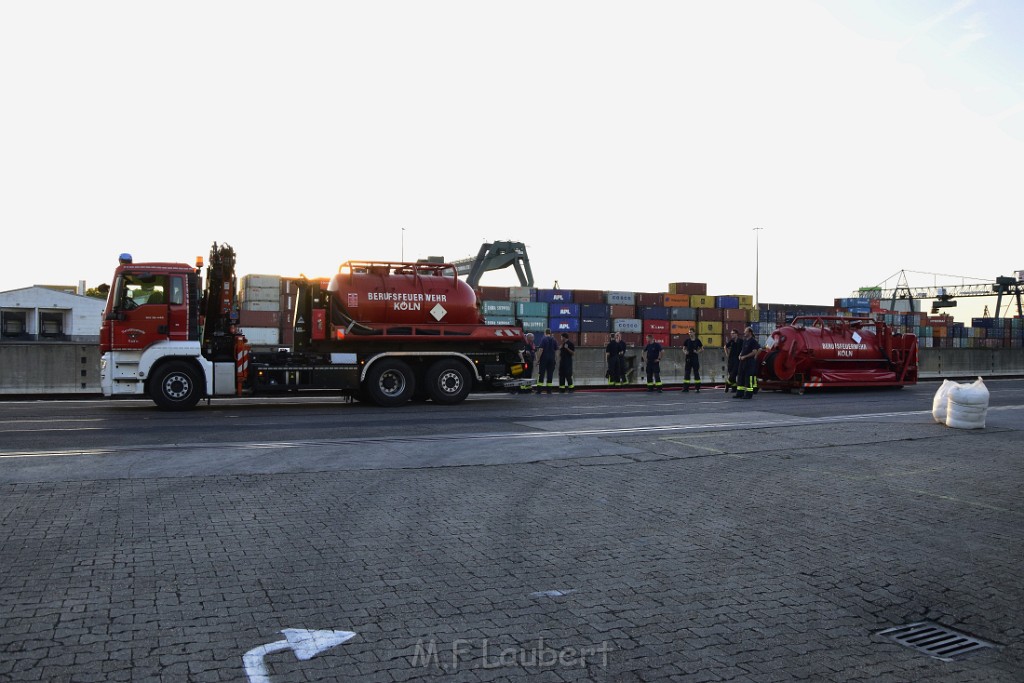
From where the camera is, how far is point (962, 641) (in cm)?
438

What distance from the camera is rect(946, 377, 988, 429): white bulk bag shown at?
13016 mm

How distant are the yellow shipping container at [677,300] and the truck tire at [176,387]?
34269 mm

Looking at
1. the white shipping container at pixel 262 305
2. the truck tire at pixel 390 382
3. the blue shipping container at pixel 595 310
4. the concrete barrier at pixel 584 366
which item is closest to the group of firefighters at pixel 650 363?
the concrete barrier at pixel 584 366

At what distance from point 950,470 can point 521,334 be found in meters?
10.6

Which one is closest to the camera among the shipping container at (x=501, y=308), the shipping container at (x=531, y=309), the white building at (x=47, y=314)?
the shipping container at (x=501, y=308)

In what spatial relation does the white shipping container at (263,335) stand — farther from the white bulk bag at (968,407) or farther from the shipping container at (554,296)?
the white bulk bag at (968,407)

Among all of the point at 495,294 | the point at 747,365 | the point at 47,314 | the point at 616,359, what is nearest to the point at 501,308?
the point at 495,294

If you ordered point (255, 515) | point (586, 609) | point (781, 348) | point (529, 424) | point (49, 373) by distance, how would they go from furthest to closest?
point (781, 348) < point (49, 373) < point (529, 424) < point (255, 515) < point (586, 609)

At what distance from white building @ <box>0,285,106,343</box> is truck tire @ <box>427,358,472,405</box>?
5138 cm

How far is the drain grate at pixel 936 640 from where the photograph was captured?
4238 millimetres

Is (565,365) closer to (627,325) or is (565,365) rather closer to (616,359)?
(616,359)

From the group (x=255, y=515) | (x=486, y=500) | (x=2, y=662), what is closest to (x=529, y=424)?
(x=486, y=500)

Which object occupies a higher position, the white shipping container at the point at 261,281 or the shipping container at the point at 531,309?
the white shipping container at the point at 261,281

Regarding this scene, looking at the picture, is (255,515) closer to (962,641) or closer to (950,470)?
(962,641)
